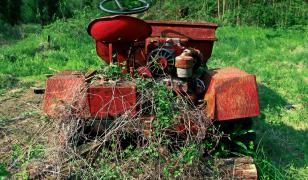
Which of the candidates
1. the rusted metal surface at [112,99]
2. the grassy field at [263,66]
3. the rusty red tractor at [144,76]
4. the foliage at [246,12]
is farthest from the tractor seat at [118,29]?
the foliage at [246,12]

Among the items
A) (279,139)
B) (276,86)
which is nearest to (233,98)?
(279,139)

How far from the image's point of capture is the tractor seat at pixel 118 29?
4371 millimetres

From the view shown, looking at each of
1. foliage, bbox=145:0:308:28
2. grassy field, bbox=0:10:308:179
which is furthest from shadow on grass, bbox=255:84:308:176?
foliage, bbox=145:0:308:28

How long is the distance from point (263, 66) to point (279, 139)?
360 cm

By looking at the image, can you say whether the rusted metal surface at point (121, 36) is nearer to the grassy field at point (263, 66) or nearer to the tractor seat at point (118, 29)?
the tractor seat at point (118, 29)

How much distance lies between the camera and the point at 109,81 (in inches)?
178

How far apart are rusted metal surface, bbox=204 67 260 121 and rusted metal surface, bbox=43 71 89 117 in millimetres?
1208

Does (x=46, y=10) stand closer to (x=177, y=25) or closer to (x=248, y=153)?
(x=177, y=25)

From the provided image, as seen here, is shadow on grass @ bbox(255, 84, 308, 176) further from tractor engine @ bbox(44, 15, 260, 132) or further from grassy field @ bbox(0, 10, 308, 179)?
tractor engine @ bbox(44, 15, 260, 132)

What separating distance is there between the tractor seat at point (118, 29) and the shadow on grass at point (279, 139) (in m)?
1.68

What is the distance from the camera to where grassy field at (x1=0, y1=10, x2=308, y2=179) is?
5.16 m

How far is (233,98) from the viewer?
4.53 metres

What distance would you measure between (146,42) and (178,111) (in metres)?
1.06

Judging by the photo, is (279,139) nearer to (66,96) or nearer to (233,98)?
(233,98)
